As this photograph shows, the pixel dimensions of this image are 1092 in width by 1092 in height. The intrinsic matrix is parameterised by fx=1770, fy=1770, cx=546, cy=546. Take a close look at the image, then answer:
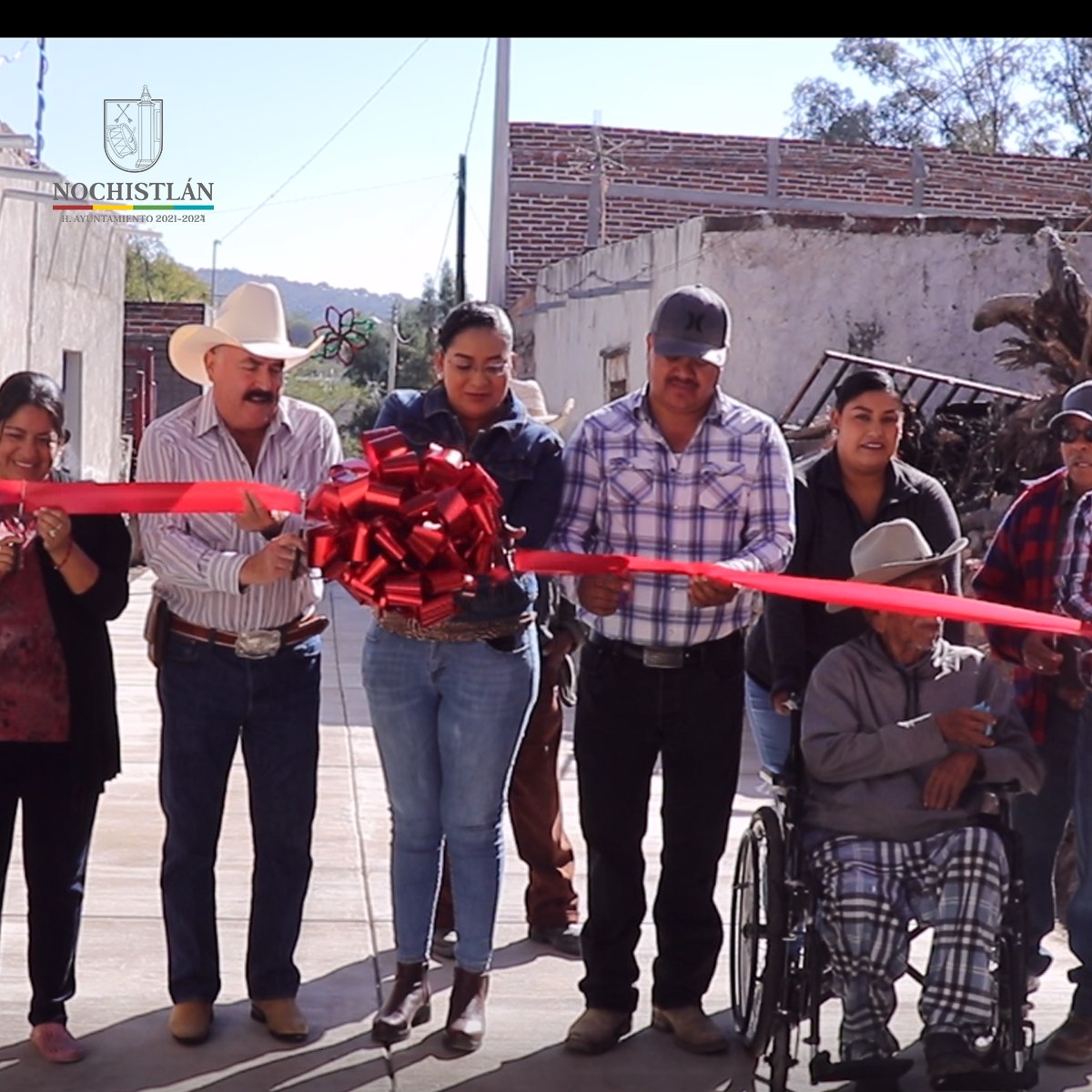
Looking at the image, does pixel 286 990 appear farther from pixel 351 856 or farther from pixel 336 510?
pixel 351 856

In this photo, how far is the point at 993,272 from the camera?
14.4 metres

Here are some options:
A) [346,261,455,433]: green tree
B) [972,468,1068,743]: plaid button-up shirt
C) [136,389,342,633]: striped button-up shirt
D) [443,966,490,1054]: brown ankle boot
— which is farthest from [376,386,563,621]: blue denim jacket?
[346,261,455,433]: green tree

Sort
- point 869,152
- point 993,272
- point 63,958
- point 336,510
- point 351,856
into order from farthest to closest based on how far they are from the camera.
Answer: point 869,152, point 993,272, point 351,856, point 63,958, point 336,510

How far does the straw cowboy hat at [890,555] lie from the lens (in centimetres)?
470

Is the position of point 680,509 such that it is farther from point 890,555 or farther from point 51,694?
point 51,694

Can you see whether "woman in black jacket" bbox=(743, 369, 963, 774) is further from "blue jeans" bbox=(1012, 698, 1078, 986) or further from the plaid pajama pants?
the plaid pajama pants

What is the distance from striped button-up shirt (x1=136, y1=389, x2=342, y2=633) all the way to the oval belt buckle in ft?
0.06

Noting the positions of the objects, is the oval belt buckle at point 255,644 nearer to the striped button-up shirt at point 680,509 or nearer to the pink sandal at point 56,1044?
the striped button-up shirt at point 680,509

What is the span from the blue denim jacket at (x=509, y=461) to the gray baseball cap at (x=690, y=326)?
403mm

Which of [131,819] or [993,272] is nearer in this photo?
[131,819]

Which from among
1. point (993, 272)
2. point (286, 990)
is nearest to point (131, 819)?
point (286, 990)

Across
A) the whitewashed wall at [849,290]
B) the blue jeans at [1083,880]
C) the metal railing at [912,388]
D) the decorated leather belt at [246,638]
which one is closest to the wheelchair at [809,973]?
the blue jeans at [1083,880]

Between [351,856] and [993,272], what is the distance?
30.2ft

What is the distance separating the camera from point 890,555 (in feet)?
15.5
